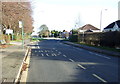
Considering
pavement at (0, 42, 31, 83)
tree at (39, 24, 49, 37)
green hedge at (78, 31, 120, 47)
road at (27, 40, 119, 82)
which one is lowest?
road at (27, 40, 119, 82)

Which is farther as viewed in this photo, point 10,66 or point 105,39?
point 105,39

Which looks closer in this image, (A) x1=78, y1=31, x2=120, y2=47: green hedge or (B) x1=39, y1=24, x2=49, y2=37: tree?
(A) x1=78, y1=31, x2=120, y2=47: green hedge

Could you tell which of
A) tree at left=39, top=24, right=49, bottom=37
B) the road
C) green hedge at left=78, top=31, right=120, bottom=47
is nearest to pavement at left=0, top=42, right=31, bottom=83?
the road

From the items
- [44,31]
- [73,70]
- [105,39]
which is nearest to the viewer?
[73,70]

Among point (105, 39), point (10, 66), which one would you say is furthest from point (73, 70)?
point (105, 39)

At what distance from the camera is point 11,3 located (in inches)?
799

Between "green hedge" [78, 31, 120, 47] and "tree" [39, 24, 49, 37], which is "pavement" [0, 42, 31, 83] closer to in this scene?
"green hedge" [78, 31, 120, 47]

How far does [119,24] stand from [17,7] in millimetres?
42092

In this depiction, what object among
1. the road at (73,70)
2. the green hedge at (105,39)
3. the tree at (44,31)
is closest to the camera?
the road at (73,70)

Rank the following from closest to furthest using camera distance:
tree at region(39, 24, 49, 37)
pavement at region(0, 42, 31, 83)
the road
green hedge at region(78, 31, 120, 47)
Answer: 1. pavement at region(0, 42, 31, 83)
2. the road
3. green hedge at region(78, 31, 120, 47)
4. tree at region(39, 24, 49, 37)

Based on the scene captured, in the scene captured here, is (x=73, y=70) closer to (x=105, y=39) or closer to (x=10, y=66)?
(x=10, y=66)

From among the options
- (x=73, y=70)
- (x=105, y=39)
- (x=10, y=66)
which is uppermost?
(x=105, y=39)

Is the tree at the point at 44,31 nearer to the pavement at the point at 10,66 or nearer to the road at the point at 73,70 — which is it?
the pavement at the point at 10,66

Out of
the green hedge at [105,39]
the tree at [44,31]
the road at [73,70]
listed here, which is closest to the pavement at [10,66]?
the road at [73,70]
